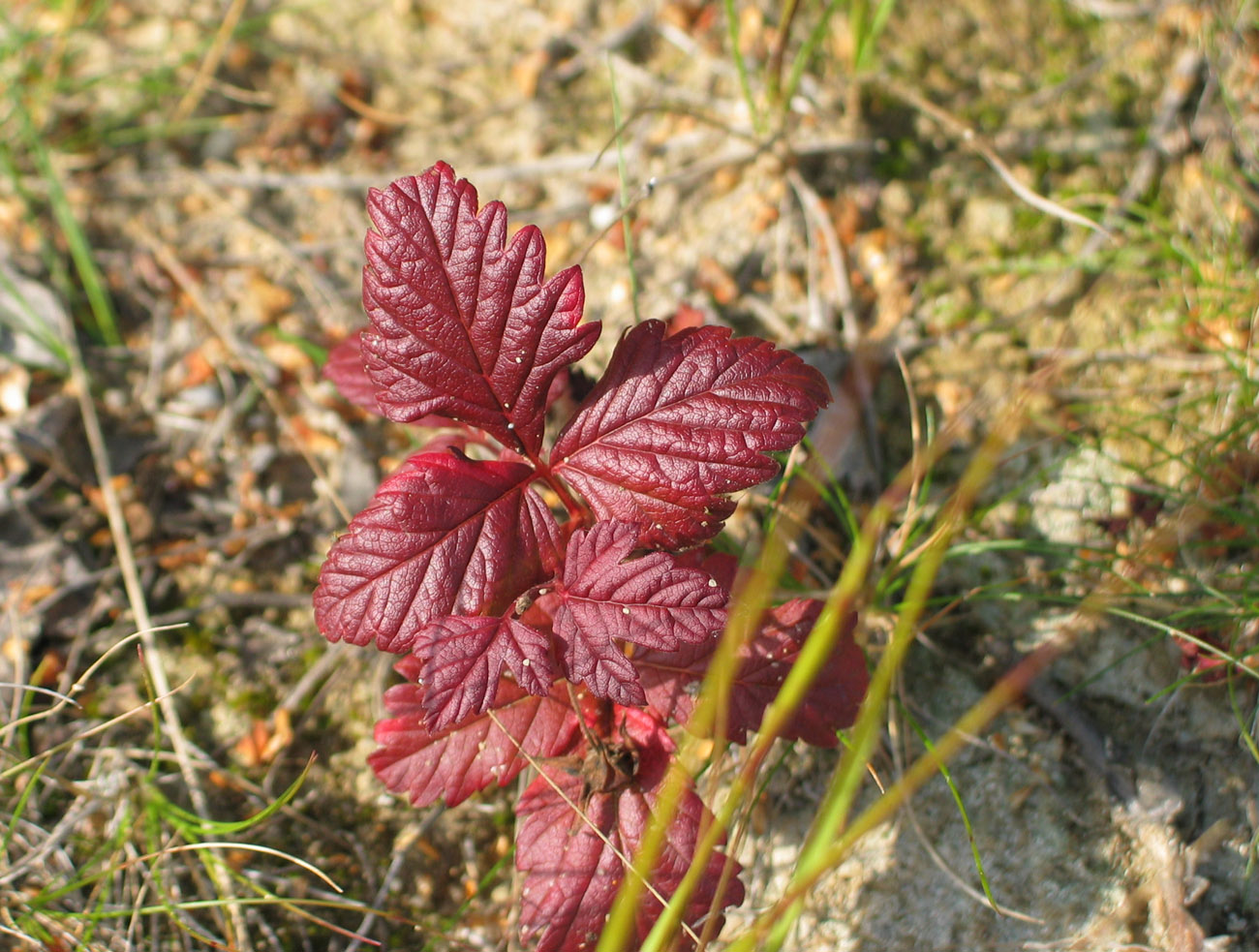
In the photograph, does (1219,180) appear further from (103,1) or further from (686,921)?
(103,1)

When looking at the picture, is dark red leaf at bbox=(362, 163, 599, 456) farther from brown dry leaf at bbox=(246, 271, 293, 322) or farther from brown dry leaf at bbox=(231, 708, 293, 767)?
brown dry leaf at bbox=(246, 271, 293, 322)

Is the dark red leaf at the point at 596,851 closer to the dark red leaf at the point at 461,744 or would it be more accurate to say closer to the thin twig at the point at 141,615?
the dark red leaf at the point at 461,744

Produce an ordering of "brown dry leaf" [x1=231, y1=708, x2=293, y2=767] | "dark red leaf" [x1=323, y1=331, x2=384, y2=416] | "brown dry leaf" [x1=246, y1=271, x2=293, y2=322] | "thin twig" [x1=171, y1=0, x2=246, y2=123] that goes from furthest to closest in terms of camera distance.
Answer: "thin twig" [x1=171, y1=0, x2=246, y2=123], "brown dry leaf" [x1=246, y1=271, x2=293, y2=322], "brown dry leaf" [x1=231, y1=708, x2=293, y2=767], "dark red leaf" [x1=323, y1=331, x2=384, y2=416]

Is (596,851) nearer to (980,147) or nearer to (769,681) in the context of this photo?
(769,681)

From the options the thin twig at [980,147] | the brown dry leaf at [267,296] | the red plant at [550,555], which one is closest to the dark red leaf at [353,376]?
the red plant at [550,555]

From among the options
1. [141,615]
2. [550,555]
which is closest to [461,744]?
[550,555]

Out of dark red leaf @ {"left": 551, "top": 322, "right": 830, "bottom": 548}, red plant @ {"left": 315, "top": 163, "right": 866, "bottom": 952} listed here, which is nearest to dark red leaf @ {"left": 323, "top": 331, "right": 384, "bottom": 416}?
red plant @ {"left": 315, "top": 163, "right": 866, "bottom": 952}
